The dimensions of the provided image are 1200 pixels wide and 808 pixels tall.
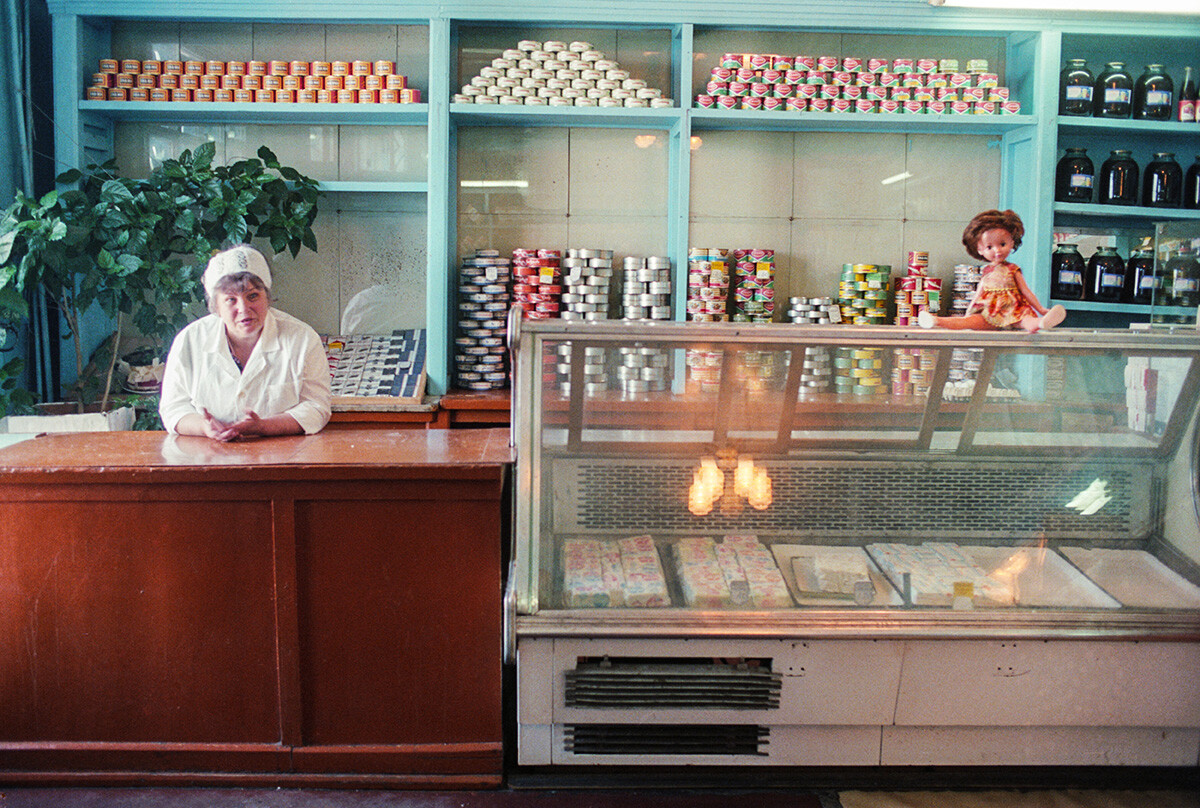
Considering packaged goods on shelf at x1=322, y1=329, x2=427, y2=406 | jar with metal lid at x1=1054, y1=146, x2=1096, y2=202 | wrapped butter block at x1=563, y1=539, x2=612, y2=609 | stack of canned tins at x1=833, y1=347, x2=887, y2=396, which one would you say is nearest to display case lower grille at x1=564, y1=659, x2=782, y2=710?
wrapped butter block at x1=563, y1=539, x2=612, y2=609

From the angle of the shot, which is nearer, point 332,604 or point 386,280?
point 332,604

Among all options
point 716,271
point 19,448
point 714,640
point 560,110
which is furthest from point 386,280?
point 714,640

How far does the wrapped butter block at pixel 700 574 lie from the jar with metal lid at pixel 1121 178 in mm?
3376

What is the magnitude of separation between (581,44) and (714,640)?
10.0 feet

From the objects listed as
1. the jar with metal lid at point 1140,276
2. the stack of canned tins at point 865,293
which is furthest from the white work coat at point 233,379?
the jar with metal lid at point 1140,276

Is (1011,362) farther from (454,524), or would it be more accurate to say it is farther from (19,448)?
(19,448)

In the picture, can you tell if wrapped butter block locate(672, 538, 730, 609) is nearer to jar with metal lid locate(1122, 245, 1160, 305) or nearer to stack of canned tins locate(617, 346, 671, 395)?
stack of canned tins locate(617, 346, 671, 395)

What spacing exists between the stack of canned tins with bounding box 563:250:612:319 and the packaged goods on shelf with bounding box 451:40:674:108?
2.26ft

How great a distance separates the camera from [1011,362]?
7.38 feet

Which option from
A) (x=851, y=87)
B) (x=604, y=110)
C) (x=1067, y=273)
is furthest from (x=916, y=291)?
(x=604, y=110)

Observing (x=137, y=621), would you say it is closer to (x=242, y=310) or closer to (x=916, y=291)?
(x=242, y=310)

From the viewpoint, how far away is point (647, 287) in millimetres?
4406

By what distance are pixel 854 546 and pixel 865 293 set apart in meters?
2.43

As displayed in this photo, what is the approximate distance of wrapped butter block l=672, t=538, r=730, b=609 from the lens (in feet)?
7.12
